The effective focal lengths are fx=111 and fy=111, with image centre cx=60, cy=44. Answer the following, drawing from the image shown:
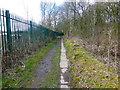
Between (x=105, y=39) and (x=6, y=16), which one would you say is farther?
(x=105, y=39)

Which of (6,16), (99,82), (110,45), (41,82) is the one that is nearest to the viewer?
(99,82)

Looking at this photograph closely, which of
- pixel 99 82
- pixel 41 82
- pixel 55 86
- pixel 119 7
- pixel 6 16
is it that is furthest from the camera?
pixel 119 7

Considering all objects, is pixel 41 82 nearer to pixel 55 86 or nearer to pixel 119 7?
pixel 55 86

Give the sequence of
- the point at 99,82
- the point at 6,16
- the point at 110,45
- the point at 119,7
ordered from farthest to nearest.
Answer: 1. the point at 119,7
2. the point at 110,45
3. the point at 6,16
4. the point at 99,82

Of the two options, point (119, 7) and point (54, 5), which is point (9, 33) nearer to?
point (119, 7)

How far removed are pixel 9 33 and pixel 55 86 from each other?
9.42 feet

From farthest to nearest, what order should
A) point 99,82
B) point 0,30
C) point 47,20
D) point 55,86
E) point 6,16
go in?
point 47,20 → point 6,16 → point 0,30 → point 55,86 → point 99,82

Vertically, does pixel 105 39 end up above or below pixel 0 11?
below

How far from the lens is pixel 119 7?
235 inches

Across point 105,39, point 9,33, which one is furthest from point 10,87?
point 105,39

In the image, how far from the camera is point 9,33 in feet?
14.7

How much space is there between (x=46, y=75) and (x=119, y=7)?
525cm

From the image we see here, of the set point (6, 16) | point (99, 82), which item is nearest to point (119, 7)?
point (99, 82)

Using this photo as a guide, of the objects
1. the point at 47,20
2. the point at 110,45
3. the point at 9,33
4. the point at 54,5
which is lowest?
the point at 110,45
